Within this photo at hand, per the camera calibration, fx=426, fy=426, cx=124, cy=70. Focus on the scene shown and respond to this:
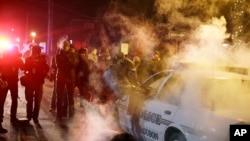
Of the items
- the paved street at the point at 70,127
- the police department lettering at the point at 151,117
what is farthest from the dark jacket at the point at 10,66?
the police department lettering at the point at 151,117

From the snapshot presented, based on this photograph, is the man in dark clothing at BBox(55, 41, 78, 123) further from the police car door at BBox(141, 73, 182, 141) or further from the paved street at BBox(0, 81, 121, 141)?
the police car door at BBox(141, 73, 182, 141)

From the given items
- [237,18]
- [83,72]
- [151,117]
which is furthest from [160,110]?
[237,18]

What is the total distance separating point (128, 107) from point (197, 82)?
6.08ft

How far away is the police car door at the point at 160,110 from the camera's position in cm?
608

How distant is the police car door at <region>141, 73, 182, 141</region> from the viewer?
6082mm

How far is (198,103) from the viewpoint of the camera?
5566 mm

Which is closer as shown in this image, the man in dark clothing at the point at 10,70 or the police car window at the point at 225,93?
the police car window at the point at 225,93

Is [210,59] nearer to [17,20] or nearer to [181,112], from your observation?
[181,112]

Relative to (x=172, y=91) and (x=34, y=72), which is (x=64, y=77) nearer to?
(x=34, y=72)

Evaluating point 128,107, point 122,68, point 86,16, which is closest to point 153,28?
point 122,68

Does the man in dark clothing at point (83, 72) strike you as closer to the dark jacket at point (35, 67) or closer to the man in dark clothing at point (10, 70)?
the dark jacket at point (35, 67)

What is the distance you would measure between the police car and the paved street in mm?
1759

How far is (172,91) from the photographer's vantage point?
20.9 ft

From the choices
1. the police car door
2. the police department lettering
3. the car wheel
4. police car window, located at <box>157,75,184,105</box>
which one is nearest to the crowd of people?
the police department lettering
